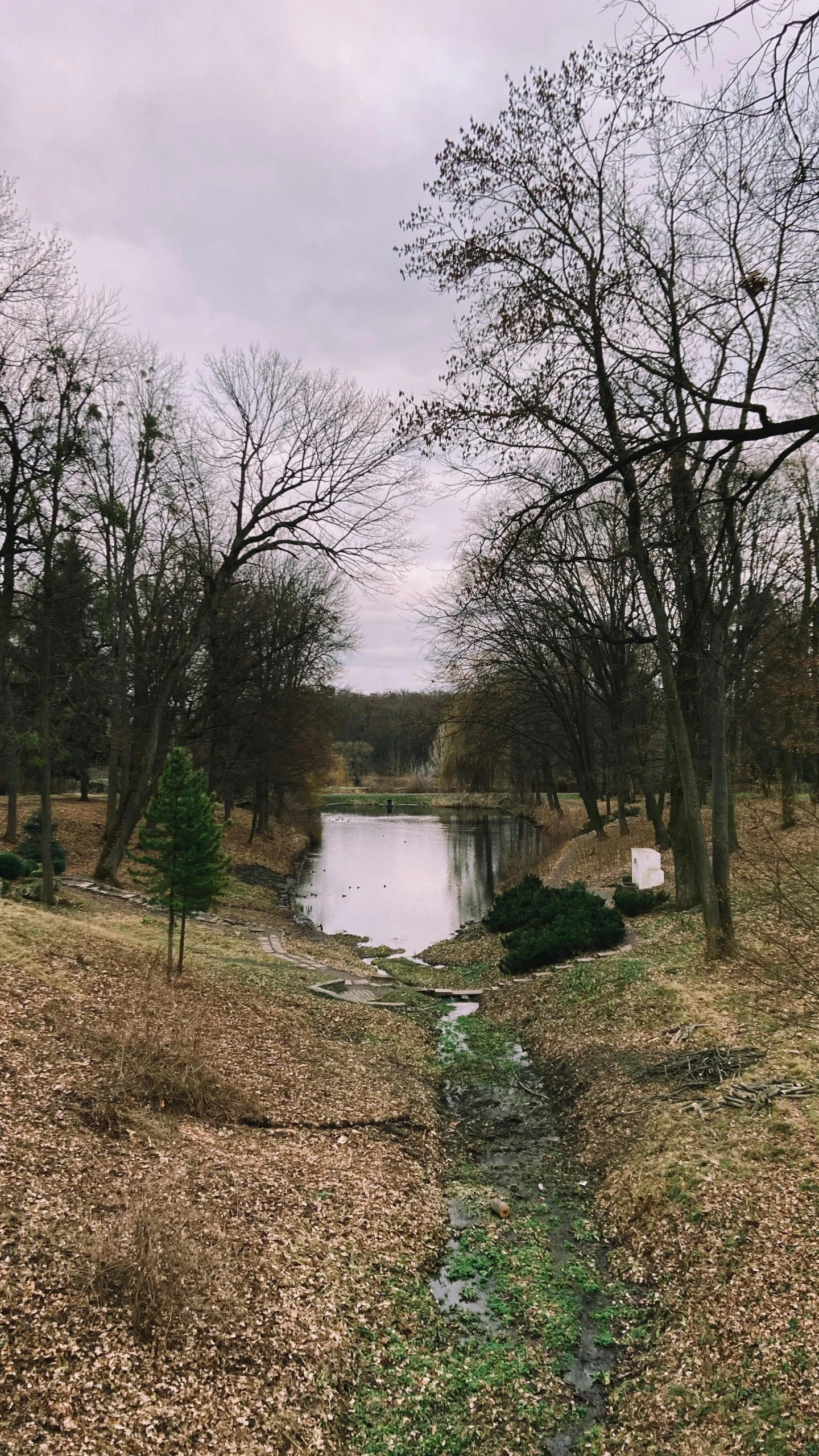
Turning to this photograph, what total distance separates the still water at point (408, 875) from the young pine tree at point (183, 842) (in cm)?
781

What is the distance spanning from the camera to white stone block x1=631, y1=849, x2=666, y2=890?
1712 cm

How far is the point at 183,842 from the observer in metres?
10.5

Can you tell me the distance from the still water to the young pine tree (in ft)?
25.6

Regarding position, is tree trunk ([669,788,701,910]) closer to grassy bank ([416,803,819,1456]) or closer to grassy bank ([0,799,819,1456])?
grassy bank ([416,803,819,1456])

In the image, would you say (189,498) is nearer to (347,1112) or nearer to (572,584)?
(572,584)

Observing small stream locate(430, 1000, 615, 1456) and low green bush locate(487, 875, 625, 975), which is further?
low green bush locate(487, 875, 625, 975)

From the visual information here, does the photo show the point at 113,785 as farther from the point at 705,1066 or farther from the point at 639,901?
the point at 705,1066

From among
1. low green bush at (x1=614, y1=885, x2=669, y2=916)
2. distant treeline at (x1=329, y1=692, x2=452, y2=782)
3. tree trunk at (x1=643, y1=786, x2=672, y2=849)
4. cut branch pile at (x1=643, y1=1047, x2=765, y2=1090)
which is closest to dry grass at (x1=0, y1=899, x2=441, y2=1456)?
cut branch pile at (x1=643, y1=1047, x2=765, y2=1090)

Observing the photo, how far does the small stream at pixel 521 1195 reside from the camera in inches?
186

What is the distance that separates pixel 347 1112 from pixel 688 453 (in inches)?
264

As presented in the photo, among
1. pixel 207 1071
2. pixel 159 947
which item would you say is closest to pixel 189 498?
pixel 159 947

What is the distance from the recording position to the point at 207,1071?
7.43 meters

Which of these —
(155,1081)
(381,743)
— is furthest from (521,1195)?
(381,743)

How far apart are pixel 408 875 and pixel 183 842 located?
18.7 meters
